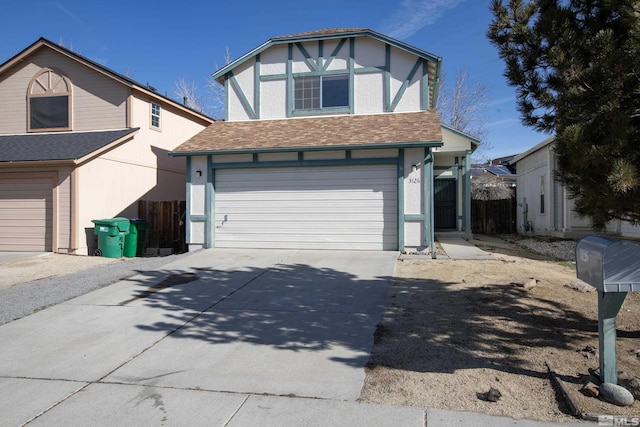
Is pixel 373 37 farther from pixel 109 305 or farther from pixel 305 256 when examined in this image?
pixel 109 305

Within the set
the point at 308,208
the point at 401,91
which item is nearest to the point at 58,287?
the point at 308,208

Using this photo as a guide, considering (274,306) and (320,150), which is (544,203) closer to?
(320,150)

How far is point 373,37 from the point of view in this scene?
13.3 metres

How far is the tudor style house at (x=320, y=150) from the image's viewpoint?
11.3 metres

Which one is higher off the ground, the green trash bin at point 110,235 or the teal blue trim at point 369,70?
the teal blue trim at point 369,70

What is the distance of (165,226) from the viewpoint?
14.6 metres

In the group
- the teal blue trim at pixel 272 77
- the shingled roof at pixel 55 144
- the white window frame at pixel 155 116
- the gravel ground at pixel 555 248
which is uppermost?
the teal blue trim at pixel 272 77

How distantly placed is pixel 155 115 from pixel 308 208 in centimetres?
768

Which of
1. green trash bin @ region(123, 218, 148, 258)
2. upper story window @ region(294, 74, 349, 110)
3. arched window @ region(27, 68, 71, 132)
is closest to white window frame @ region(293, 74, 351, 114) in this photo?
upper story window @ region(294, 74, 349, 110)

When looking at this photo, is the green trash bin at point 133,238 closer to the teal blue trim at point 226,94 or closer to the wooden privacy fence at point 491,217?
the teal blue trim at point 226,94

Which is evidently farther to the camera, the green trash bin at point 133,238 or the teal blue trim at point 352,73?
the teal blue trim at point 352,73

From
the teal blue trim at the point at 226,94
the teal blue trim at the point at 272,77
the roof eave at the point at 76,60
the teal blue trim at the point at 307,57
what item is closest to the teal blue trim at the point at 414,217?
the teal blue trim at the point at 307,57

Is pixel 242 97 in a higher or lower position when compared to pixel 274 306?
higher

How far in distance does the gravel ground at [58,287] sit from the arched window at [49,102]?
725cm
